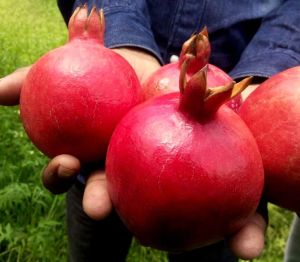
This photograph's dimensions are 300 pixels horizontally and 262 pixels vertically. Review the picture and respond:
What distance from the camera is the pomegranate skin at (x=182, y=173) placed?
2.79 feet

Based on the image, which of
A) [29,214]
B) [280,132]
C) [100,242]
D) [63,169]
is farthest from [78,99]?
[29,214]

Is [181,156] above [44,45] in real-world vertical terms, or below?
above

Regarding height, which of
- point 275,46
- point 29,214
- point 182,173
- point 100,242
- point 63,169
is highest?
point 182,173

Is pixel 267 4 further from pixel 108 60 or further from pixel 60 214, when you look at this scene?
pixel 60 214

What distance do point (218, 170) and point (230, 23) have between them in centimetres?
102

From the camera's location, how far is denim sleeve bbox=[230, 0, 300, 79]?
1539mm

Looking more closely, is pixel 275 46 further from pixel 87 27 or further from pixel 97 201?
pixel 97 201

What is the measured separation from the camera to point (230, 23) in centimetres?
175

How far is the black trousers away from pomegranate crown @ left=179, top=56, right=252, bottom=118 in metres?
1.06

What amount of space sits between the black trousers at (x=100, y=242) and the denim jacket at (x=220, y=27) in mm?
642

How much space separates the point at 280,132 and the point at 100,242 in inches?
48.5

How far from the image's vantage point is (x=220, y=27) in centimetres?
176

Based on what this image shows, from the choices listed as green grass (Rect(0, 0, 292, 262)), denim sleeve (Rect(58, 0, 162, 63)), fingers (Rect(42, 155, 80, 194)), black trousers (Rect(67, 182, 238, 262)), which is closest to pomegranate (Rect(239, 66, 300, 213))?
fingers (Rect(42, 155, 80, 194))

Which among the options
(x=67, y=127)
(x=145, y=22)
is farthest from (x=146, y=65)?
(x=67, y=127)
